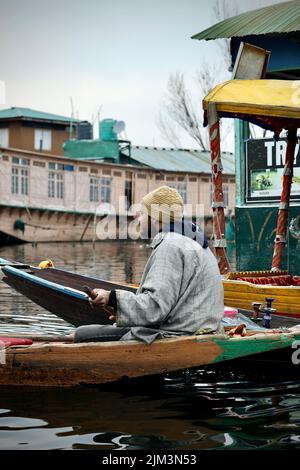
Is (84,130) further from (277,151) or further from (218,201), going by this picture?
(218,201)

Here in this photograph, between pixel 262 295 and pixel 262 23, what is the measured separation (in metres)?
5.11

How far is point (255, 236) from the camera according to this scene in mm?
13484

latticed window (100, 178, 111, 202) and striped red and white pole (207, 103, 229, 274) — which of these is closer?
striped red and white pole (207, 103, 229, 274)

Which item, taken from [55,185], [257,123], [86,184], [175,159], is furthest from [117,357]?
[175,159]

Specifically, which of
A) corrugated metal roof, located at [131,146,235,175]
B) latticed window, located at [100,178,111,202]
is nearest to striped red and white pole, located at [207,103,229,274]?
latticed window, located at [100,178,111,202]

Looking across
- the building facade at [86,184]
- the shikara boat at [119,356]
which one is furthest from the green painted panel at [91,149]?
the shikara boat at [119,356]

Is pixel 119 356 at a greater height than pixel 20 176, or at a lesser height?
lesser

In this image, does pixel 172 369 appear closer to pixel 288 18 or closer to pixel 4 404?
pixel 4 404

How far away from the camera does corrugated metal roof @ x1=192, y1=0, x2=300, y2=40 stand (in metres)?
12.3

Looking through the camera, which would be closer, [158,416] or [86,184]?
[158,416]

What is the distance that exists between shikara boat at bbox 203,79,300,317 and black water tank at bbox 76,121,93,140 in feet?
119

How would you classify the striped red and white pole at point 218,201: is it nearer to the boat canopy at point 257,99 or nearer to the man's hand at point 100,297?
the boat canopy at point 257,99

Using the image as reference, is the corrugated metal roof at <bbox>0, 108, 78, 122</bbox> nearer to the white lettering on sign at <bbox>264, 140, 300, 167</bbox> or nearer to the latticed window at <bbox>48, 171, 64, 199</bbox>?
the latticed window at <bbox>48, 171, 64, 199</bbox>

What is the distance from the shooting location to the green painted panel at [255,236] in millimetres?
13312
